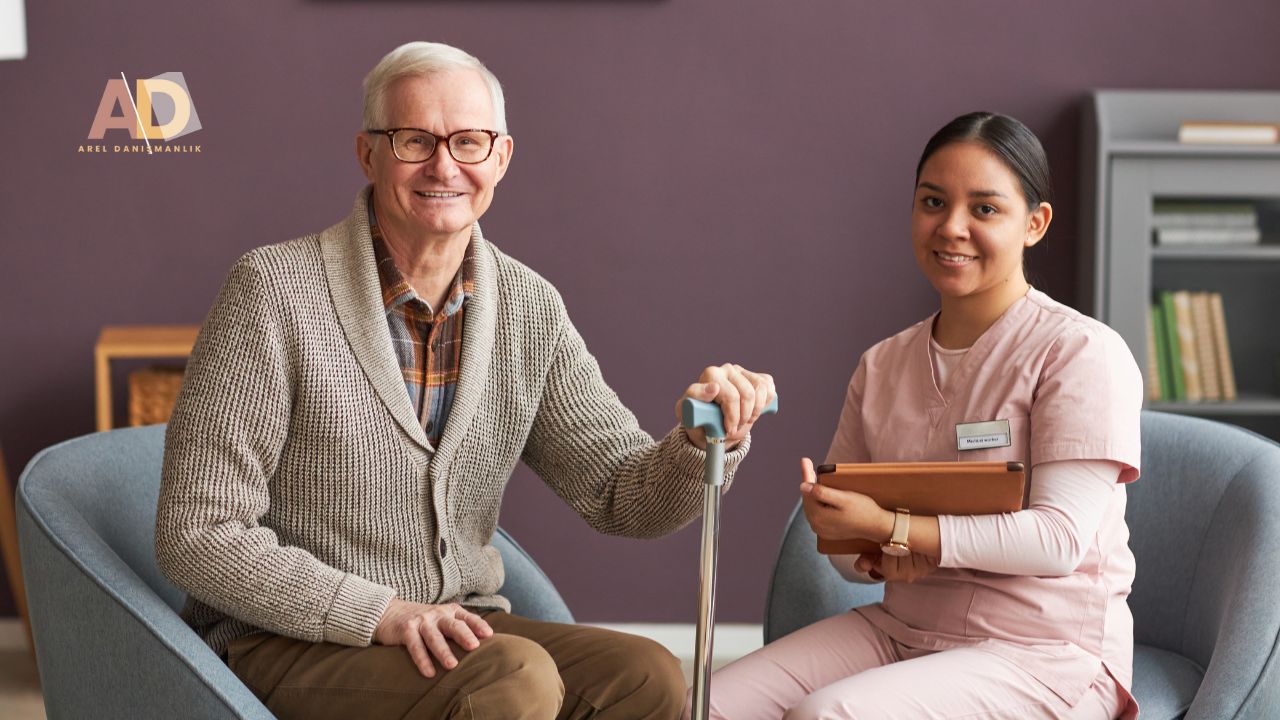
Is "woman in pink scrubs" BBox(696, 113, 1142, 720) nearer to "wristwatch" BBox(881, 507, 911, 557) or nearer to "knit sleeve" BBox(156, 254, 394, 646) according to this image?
"wristwatch" BBox(881, 507, 911, 557)

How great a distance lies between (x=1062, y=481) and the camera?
156cm

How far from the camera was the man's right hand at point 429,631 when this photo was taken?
153cm

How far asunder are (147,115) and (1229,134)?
253 cm

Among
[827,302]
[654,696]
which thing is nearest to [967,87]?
[827,302]

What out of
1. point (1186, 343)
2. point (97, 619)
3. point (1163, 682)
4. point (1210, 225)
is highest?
point (1210, 225)

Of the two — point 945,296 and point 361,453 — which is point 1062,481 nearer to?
point 945,296

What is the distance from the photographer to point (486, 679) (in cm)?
150

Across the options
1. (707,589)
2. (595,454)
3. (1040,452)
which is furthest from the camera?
(595,454)

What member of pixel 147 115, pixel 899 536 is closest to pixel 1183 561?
pixel 899 536

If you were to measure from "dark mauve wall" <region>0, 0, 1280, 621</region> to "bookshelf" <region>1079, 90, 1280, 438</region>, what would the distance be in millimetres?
212

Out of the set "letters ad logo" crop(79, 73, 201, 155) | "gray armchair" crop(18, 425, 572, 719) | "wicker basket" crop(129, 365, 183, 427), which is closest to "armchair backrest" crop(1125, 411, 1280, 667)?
"gray armchair" crop(18, 425, 572, 719)

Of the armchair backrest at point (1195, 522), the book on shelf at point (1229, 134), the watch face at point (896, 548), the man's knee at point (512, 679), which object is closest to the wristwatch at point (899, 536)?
the watch face at point (896, 548)

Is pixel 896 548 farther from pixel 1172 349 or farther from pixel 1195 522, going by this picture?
A: pixel 1172 349

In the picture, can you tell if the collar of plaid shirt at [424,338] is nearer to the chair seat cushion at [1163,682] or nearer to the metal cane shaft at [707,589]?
the metal cane shaft at [707,589]
